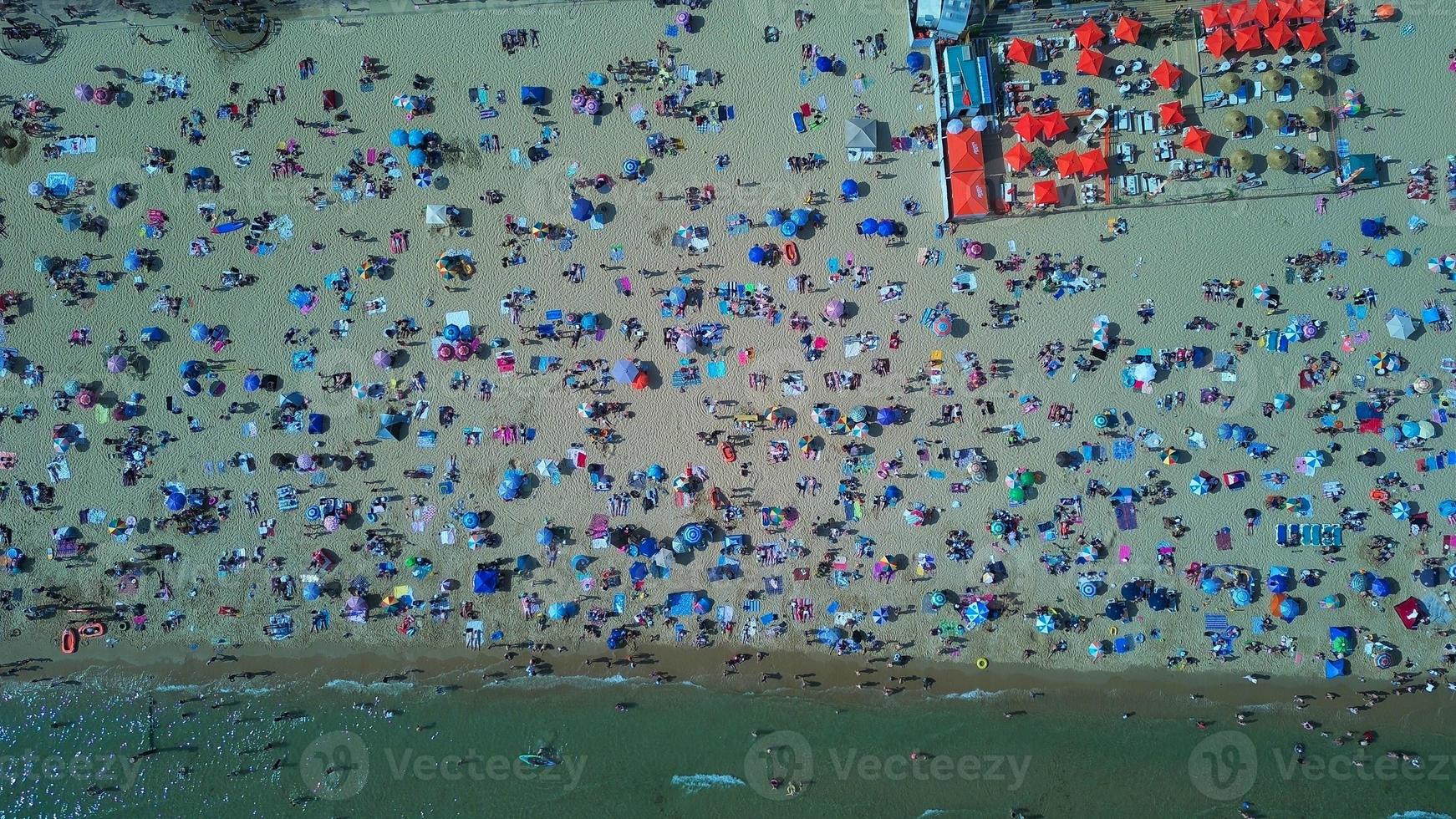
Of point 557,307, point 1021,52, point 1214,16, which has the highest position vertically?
point 1214,16

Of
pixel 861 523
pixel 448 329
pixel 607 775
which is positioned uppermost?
pixel 448 329

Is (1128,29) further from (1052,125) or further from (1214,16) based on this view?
(1052,125)

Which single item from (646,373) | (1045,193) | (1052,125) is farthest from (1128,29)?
(646,373)

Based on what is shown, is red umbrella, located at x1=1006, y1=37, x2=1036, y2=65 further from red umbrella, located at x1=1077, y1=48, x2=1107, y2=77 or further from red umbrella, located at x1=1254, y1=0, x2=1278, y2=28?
red umbrella, located at x1=1254, y1=0, x2=1278, y2=28

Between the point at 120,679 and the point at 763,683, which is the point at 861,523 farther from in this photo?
the point at 120,679

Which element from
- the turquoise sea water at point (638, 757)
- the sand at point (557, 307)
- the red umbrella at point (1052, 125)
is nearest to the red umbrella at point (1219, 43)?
the sand at point (557, 307)

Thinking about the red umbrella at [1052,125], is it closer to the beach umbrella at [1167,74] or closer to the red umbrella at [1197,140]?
the beach umbrella at [1167,74]

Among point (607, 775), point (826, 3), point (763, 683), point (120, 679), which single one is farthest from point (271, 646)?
point (826, 3)
